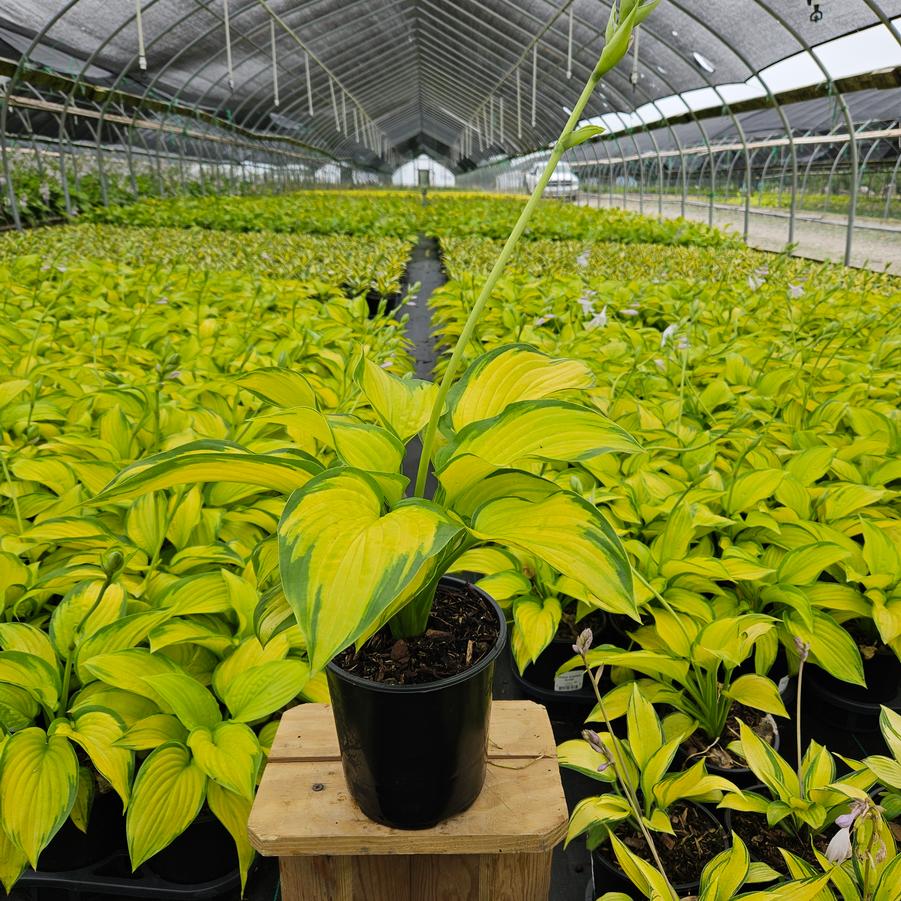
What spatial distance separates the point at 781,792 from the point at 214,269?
5.33 meters

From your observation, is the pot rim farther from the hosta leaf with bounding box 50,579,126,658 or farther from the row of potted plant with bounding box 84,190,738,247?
the row of potted plant with bounding box 84,190,738,247

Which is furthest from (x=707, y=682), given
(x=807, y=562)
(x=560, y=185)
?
(x=560, y=185)

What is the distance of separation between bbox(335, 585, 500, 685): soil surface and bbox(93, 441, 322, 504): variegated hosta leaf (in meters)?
0.24

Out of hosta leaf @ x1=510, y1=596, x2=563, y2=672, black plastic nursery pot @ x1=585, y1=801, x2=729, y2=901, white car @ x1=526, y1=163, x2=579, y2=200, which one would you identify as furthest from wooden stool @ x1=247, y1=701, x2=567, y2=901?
white car @ x1=526, y1=163, x2=579, y2=200

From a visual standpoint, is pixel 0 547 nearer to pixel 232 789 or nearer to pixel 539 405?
pixel 232 789

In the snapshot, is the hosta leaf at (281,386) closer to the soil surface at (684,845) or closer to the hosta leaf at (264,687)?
the hosta leaf at (264,687)

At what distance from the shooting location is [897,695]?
1751 millimetres

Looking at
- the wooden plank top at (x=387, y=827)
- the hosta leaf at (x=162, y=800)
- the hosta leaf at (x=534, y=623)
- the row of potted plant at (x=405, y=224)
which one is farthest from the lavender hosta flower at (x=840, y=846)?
the row of potted plant at (x=405, y=224)

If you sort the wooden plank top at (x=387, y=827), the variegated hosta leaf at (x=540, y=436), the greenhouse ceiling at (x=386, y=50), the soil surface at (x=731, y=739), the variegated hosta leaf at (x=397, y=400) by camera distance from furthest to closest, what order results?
the greenhouse ceiling at (x=386, y=50), the soil surface at (x=731, y=739), the variegated hosta leaf at (x=397, y=400), the wooden plank top at (x=387, y=827), the variegated hosta leaf at (x=540, y=436)

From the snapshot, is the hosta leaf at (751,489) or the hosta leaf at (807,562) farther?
the hosta leaf at (751,489)

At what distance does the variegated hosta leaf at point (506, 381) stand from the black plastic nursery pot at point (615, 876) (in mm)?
815

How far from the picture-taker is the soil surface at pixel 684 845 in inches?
46.8

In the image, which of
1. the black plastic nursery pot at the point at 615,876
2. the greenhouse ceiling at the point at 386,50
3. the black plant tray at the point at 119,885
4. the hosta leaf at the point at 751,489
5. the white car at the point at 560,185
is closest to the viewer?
the black plastic nursery pot at the point at 615,876

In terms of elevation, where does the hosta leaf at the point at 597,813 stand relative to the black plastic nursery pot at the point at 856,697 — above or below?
above
